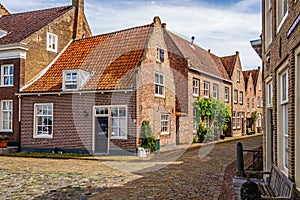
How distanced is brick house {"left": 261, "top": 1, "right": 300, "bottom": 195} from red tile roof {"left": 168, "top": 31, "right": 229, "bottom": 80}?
651 inches

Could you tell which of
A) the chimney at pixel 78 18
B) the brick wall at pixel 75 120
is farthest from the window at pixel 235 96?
the brick wall at pixel 75 120

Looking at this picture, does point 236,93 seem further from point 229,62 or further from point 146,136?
point 146,136

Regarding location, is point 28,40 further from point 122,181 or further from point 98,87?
point 122,181

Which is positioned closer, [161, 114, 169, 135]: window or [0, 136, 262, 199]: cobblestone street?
[0, 136, 262, 199]: cobblestone street

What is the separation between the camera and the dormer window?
18.7 m

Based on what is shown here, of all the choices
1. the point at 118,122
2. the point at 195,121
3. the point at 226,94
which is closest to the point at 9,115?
the point at 118,122

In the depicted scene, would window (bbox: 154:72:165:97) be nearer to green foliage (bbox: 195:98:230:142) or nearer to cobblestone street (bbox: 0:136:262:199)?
green foliage (bbox: 195:98:230:142)

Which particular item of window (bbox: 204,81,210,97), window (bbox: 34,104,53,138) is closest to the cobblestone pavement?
window (bbox: 34,104,53,138)

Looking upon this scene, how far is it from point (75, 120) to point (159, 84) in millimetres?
5997

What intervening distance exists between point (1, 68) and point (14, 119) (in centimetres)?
359

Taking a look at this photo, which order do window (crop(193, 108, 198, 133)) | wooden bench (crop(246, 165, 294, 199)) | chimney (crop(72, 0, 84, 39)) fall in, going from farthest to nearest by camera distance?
window (crop(193, 108, 198, 133)) < chimney (crop(72, 0, 84, 39)) < wooden bench (crop(246, 165, 294, 199))

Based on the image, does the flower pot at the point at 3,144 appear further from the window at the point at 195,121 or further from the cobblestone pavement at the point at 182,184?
the window at the point at 195,121

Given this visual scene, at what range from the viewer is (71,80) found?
62.1 feet

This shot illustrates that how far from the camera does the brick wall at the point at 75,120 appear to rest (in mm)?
17844
